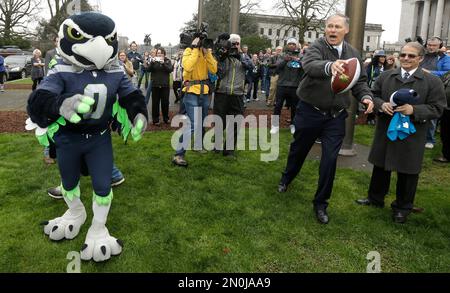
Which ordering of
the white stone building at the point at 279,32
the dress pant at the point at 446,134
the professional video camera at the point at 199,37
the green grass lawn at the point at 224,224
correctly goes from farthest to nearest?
the white stone building at the point at 279,32
the dress pant at the point at 446,134
the professional video camera at the point at 199,37
the green grass lawn at the point at 224,224

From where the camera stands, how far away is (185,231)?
4234 millimetres

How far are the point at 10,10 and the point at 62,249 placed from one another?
2136 inches

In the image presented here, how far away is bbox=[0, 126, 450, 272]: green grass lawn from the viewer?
3.69 m

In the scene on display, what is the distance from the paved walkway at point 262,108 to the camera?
→ 6980 mm

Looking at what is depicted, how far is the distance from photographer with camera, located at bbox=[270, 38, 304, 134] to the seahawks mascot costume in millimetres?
5695

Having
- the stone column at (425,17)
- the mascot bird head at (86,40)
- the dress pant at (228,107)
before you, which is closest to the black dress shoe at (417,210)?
the dress pant at (228,107)

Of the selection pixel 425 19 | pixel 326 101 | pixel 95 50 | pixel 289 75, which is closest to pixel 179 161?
pixel 326 101

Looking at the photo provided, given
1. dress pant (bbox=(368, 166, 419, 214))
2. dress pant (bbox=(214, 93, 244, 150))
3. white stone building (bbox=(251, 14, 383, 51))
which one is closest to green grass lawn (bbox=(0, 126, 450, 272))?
dress pant (bbox=(368, 166, 419, 214))

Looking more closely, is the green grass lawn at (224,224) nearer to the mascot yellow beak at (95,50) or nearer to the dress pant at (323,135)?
the dress pant at (323,135)

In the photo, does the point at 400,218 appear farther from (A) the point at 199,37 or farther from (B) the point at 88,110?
(A) the point at 199,37

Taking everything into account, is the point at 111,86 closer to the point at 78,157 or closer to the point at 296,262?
the point at 78,157

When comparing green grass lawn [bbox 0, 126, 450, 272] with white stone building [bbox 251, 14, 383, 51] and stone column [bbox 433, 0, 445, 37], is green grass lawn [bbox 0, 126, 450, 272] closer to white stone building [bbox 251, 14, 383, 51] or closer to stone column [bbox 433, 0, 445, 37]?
stone column [bbox 433, 0, 445, 37]
